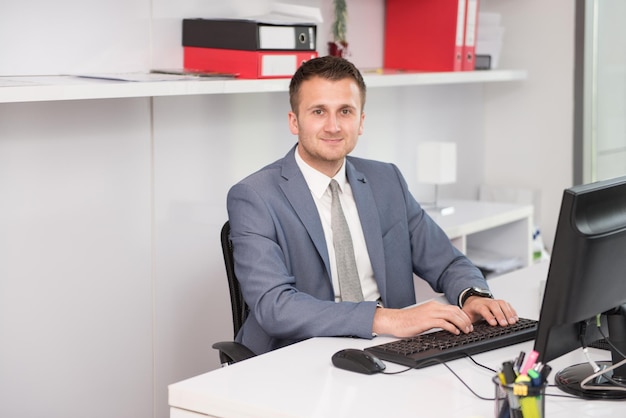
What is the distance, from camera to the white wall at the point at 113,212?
2.74m

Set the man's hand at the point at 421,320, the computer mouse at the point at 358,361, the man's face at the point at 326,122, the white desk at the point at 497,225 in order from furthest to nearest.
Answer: the white desk at the point at 497,225, the man's face at the point at 326,122, the man's hand at the point at 421,320, the computer mouse at the point at 358,361

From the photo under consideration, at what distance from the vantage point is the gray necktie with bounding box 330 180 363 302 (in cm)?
254

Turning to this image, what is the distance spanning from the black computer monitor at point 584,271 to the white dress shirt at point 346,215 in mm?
864

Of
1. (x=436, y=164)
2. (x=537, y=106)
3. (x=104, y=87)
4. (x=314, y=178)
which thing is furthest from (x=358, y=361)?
(x=537, y=106)

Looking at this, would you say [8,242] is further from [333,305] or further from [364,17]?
[364,17]

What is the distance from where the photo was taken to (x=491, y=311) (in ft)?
7.57

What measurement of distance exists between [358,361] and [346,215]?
29.1 inches

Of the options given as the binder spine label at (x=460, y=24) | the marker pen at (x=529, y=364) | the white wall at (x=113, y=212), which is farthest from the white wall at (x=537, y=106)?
the marker pen at (x=529, y=364)

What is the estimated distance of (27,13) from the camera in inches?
106

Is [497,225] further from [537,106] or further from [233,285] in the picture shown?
[233,285]

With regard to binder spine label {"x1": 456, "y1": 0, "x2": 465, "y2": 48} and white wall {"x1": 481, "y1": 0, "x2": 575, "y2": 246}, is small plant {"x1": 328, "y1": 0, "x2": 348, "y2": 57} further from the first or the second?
white wall {"x1": 481, "y1": 0, "x2": 575, "y2": 246}

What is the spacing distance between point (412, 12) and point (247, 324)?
199cm

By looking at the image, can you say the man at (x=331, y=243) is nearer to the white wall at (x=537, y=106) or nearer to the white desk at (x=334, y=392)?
the white desk at (x=334, y=392)

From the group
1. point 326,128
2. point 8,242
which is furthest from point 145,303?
point 326,128
